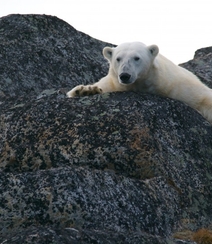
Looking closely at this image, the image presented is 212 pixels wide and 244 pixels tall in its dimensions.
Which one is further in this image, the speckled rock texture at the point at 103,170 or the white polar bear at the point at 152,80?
the white polar bear at the point at 152,80

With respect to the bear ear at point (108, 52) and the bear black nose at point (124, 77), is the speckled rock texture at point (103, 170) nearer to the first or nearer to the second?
the bear black nose at point (124, 77)

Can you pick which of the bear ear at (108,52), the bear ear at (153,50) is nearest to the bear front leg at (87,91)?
the bear ear at (108,52)

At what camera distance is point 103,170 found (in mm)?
8883

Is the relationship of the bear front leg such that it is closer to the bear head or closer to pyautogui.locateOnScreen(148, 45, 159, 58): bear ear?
the bear head

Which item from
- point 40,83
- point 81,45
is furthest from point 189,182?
point 81,45

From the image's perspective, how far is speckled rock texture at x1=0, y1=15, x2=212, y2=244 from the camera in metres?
7.36

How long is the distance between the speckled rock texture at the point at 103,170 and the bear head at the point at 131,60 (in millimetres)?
685

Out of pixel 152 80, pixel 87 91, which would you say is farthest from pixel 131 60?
pixel 87 91

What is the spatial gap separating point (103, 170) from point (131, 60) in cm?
316

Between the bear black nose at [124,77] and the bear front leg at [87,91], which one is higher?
the bear black nose at [124,77]

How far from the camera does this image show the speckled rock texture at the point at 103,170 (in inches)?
Result: 290

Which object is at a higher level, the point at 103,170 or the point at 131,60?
the point at 131,60

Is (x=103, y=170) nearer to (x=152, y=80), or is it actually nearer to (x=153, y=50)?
(x=152, y=80)

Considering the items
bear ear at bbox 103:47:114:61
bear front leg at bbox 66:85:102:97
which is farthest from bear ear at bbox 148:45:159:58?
bear front leg at bbox 66:85:102:97
